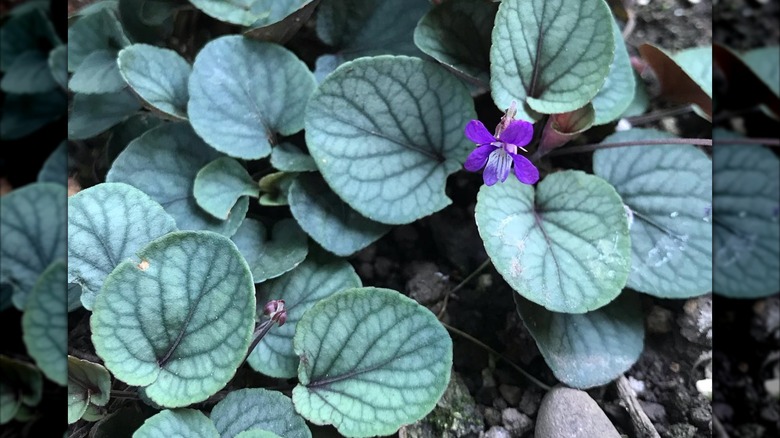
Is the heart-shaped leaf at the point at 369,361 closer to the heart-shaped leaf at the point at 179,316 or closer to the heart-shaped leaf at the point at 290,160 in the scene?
the heart-shaped leaf at the point at 179,316

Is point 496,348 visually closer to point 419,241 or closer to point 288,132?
point 419,241

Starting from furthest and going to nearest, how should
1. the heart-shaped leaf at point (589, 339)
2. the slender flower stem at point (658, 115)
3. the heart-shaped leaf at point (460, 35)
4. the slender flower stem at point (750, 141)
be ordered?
the slender flower stem at point (750, 141) < the slender flower stem at point (658, 115) < the heart-shaped leaf at point (460, 35) < the heart-shaped leaf at point (589, 339)

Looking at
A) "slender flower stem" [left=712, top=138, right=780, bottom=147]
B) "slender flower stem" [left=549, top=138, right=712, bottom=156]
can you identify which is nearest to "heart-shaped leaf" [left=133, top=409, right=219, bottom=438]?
"slender flower stem" [left=549, top=138, right=712, bottom=156]

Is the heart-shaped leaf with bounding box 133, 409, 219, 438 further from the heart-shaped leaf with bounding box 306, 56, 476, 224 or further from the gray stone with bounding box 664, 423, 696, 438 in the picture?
the gray stone with bounding box 664, 423, 696, 438

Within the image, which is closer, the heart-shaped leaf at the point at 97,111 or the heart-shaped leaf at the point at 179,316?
the heart-shaped leaf at the point at 179,316

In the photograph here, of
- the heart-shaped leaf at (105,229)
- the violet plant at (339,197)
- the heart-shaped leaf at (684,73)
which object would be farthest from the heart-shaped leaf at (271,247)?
the heart-shaped leaf at (684,73)
